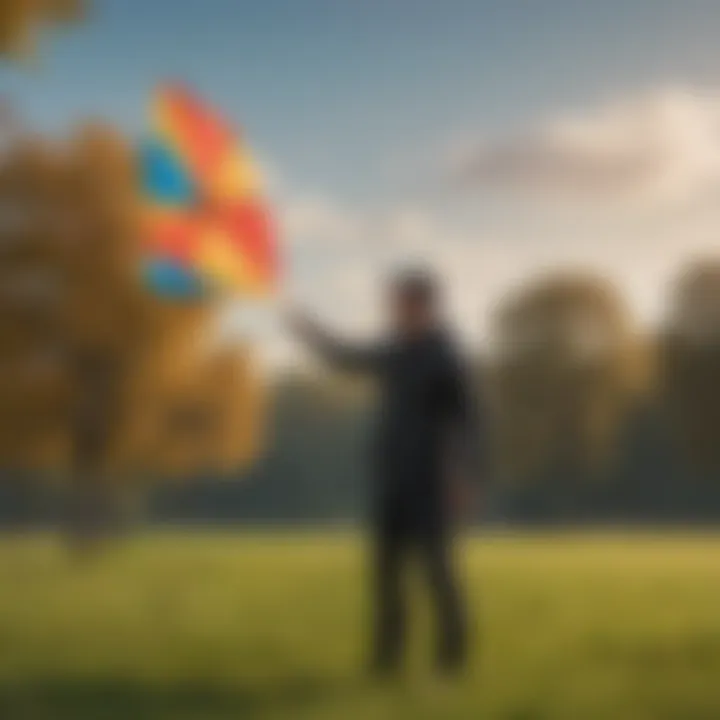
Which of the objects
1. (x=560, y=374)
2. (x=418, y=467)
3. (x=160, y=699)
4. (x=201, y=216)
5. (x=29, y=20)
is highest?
(x=29, y=20)

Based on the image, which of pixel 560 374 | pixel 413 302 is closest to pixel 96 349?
pixel 413 302

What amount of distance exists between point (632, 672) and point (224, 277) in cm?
67

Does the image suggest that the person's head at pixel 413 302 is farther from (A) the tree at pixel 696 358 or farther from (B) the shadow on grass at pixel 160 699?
(B) the shadow on grass at pixel 160 699

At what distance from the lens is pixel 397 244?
144cm

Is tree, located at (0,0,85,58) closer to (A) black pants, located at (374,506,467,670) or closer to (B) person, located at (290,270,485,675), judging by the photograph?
(B) person, located at (290,270,485,675)

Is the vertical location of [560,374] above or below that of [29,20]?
below

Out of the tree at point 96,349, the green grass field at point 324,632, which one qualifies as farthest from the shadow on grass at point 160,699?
the tree at point 96,349

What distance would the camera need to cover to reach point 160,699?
139 centimetres

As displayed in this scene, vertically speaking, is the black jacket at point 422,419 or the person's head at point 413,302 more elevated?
the person's head at point 413,302

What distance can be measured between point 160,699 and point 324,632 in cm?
21

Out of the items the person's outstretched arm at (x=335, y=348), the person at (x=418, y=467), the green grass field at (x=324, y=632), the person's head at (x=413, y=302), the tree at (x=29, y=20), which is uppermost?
the tree at (x=29, y=20)

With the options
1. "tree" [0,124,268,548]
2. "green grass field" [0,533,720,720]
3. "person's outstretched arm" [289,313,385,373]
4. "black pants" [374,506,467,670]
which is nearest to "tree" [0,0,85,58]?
"tree" [0,124,268,548]

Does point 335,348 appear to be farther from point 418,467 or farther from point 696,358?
point 696,358

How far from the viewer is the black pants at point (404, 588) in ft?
4.66
